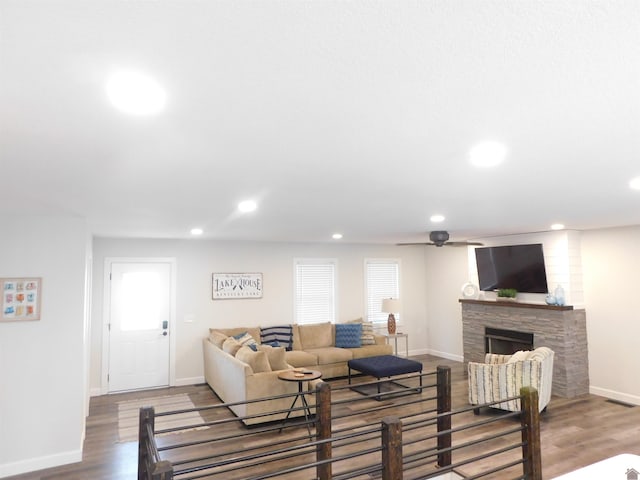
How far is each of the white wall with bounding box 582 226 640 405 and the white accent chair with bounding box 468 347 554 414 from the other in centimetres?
A: 126

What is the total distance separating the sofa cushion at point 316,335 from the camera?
757 centimetres

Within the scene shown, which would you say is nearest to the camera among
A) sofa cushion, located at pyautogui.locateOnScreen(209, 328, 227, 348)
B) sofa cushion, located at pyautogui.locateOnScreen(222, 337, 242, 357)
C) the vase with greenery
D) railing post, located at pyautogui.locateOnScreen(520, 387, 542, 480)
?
railing post, located at pyautogui.locateOnScreen(520, 387, 542, 480)

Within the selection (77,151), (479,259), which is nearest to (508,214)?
(479,259)

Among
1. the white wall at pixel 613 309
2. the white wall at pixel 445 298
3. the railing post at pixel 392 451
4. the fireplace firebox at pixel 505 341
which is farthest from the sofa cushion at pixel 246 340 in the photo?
the white wall at pixel 613 309

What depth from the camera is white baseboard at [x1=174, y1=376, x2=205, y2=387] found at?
6863 millimetres

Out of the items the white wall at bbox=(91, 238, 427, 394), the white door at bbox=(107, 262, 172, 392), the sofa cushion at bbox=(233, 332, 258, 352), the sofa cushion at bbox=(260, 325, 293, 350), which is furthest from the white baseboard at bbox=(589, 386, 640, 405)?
the white door at bbox=(107, 262, 172, 392)

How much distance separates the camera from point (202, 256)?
7.22m

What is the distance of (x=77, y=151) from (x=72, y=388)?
3.20 m

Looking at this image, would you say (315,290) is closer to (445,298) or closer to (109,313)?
(445,298)

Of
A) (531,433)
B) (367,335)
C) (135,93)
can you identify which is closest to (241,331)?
(367,335)

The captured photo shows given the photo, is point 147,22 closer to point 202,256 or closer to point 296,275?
point 202,256

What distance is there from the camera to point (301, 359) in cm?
683

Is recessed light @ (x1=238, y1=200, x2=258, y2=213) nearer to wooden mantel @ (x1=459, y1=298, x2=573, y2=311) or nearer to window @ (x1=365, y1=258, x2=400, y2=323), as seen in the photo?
wooden mantel @ (x1=459, y1=298, x2=573, y2=311)

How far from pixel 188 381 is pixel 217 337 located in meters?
1.03
